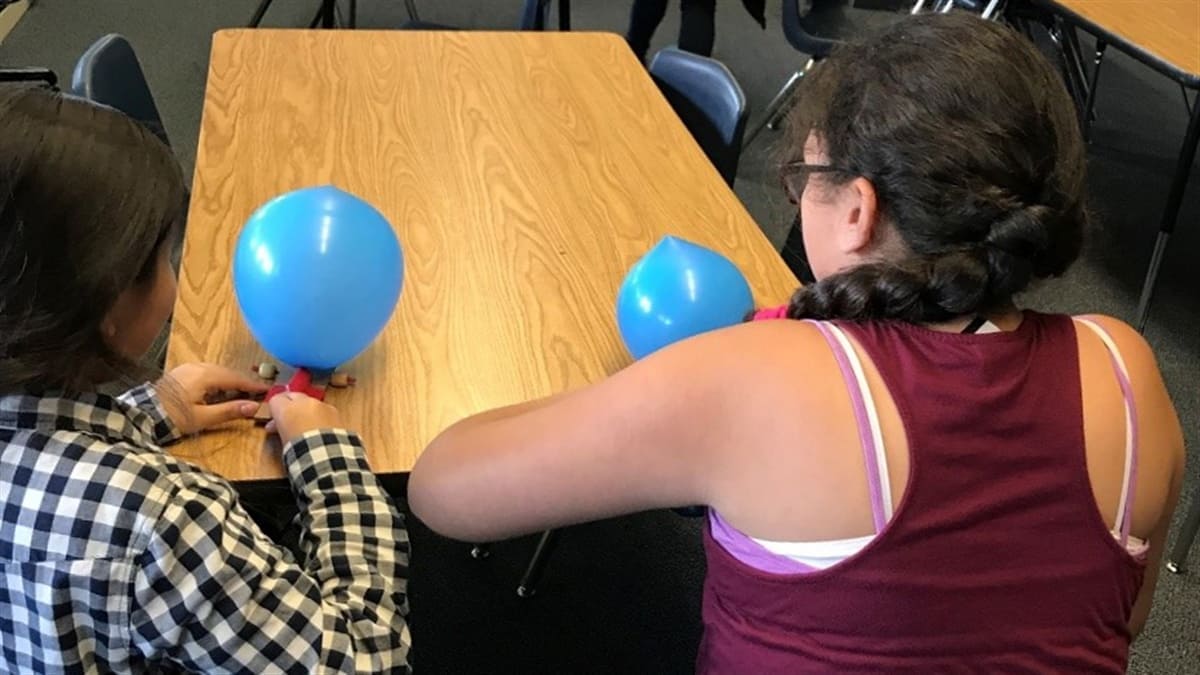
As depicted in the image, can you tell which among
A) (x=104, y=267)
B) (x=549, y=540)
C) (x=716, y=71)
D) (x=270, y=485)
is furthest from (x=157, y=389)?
(x=716, y=71)

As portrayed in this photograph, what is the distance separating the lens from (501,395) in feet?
4.06

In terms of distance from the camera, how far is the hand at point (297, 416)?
1.10 metres

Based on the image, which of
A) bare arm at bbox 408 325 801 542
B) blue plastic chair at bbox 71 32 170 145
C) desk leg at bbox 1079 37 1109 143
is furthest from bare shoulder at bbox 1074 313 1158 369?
desk leg at bbox 1079 37 1109 143

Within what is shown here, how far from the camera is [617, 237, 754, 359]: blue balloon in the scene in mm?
1207

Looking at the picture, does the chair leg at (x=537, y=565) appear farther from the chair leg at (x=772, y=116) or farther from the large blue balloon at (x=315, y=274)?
the chair leg at (x=772, y=116)

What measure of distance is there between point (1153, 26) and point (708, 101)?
1.19 m

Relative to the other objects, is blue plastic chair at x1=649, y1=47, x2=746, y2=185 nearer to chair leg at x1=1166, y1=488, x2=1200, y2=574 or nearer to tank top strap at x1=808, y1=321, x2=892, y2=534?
chair leg at x1=1166, y1=488, x2=1200, y2=574

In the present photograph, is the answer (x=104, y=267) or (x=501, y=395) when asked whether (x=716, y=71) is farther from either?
(x=104, y=267)

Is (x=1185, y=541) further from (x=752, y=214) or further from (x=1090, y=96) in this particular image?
(x=1090, y=96)

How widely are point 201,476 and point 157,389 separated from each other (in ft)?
0.69

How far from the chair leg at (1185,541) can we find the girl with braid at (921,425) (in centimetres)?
135

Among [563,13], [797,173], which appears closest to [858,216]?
[797,173]

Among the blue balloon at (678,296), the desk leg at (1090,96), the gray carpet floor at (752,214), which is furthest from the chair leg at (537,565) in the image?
the desk leg at (1090,96)

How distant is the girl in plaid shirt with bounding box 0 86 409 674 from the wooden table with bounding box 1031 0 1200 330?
2.17 metres
